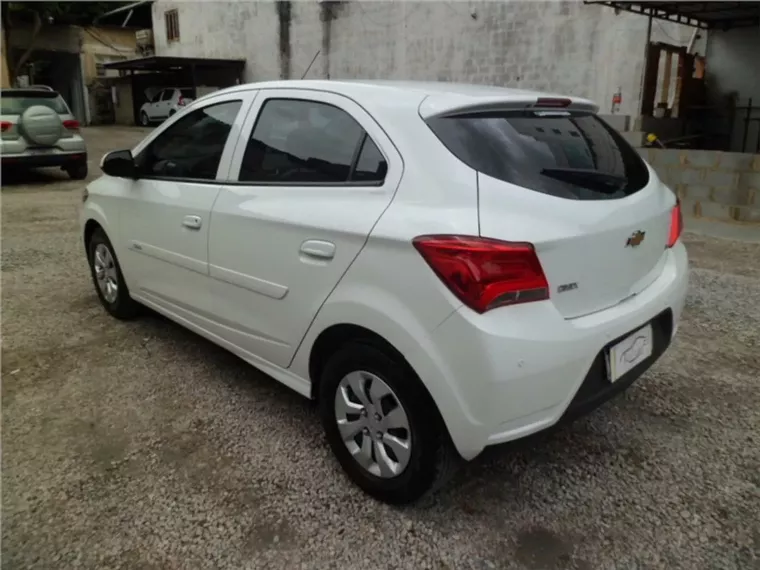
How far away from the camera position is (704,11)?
28.6 feet

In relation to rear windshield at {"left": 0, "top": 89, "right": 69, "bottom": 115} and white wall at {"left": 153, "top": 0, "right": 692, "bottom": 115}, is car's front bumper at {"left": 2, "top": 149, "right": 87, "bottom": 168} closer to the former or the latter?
rear windshield at {"left": 0, "top": 89, "right": 69, "bottom": 115}

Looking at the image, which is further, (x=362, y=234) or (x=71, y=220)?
(x=71, y=220)

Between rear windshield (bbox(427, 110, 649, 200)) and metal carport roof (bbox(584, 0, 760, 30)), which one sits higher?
metal carport roof (bbox(584, 0, 760, 30))

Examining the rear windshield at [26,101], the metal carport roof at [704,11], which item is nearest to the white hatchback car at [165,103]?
the rear windshield at [26,101]

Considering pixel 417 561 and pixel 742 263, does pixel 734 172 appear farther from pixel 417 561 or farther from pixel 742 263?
pixel 417 561

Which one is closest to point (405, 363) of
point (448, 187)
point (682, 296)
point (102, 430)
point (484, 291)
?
point (484, 291)

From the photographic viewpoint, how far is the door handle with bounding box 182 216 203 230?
3.15 meters

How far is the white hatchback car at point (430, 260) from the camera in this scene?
204 centimetres

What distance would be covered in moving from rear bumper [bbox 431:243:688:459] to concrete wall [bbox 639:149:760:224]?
638 centimetres

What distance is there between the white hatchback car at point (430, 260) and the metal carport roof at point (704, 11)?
21.5 ft

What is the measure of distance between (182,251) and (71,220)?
558cm

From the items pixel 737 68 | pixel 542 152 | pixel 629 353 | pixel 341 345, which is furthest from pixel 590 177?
pixel 737 68

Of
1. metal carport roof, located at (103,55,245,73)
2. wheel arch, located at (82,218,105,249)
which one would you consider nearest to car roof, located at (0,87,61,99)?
wheel arch, located at (82,218,105,249)

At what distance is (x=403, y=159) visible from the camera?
2.28 meters
